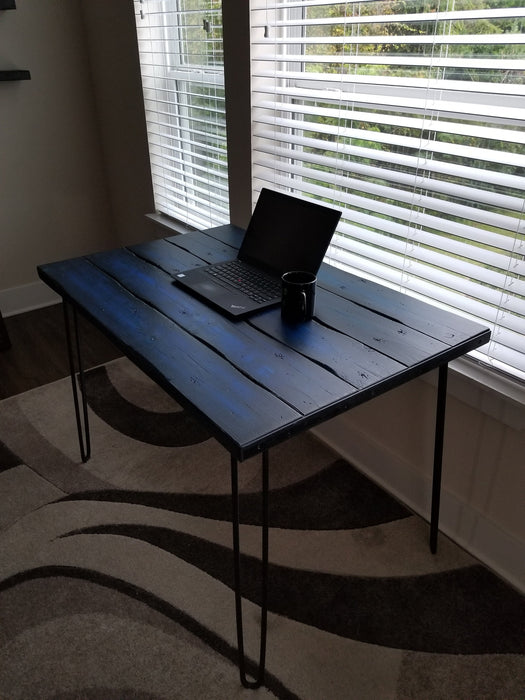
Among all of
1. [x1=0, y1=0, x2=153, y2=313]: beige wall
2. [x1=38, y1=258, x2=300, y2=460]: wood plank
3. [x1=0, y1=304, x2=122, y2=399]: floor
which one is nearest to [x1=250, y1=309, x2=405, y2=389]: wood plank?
[x1=38, y1=258, x2=300, y2=460]: wood plank

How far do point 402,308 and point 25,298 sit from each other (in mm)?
2340

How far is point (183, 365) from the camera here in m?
1.13

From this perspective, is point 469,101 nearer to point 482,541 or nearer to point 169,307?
point 169,307

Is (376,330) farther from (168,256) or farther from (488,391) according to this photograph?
(168,256)

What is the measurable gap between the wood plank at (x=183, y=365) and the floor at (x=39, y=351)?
1.01 metres

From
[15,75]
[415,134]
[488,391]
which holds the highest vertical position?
[15,75]

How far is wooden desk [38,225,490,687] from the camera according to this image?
1.00m

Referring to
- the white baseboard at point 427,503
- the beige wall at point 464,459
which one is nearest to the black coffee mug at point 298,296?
the beige wall at point 464,459

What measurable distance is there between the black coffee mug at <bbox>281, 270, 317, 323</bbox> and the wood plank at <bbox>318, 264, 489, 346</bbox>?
0.16 meters

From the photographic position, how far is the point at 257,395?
→ 40.6 inches

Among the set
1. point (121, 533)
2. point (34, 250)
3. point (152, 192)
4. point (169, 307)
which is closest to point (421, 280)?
point (169, 307)

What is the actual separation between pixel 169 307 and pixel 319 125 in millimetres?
773

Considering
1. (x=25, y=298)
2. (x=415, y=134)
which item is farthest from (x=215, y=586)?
(x=25, y=298)

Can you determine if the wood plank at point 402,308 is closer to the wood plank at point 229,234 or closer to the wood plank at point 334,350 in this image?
the wood plank at point 334,350
